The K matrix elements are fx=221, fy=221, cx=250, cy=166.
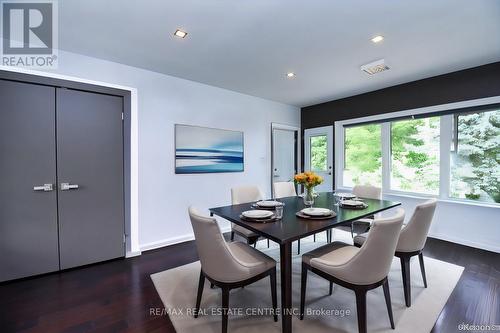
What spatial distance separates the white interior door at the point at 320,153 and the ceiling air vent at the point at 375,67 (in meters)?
1.71

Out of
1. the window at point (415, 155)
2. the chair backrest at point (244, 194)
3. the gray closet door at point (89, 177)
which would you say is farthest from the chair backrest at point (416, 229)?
the gray closet door at point (89, 177)

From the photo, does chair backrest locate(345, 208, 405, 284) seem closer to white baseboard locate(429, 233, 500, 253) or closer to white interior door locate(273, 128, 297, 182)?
white baseboard locate(429, 233, 500, 253)

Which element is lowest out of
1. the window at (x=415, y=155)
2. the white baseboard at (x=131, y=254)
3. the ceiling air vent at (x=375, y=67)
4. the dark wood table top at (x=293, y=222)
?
the white baseboard at (x=131, y=254)

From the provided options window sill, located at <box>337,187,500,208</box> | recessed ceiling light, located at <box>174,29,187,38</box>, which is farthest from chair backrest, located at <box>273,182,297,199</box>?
recessed ceiling light, located at <box>174,29,187,38</box>

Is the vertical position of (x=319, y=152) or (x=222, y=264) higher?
(x=319, y=152)

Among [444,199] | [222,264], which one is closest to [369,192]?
[444,199]

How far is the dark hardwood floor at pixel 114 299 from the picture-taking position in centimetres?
167

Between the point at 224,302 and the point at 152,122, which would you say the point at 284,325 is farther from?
the point at 152,122

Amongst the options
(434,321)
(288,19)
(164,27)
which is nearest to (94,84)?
(164,27)

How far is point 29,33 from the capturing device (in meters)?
2.19

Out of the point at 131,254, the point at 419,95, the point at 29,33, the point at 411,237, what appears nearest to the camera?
the point at 411,237

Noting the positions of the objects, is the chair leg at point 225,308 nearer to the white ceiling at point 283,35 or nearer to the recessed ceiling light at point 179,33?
the white ceiling at point 283,35

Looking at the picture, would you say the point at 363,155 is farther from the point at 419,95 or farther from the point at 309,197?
the point at 309,197

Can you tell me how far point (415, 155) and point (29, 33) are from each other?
5334 millimetres
